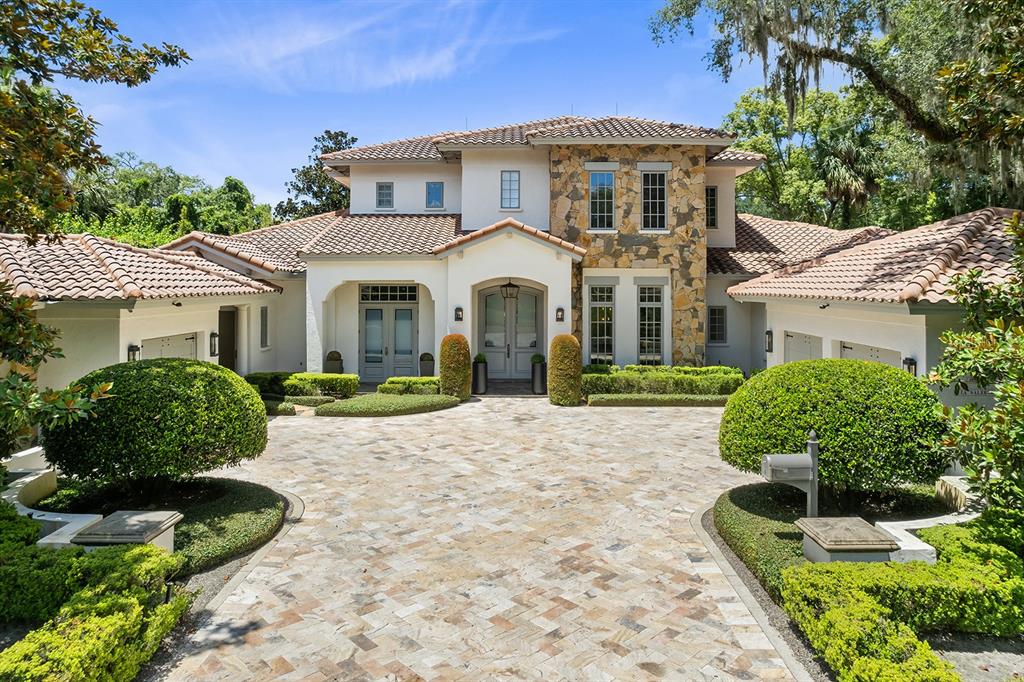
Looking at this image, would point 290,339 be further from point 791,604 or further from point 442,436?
point 791,604

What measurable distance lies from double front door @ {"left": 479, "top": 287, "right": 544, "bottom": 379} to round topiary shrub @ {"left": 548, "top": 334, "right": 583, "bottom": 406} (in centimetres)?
382

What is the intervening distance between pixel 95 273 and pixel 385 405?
6890 mm

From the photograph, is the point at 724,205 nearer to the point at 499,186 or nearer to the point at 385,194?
the point at 499,186

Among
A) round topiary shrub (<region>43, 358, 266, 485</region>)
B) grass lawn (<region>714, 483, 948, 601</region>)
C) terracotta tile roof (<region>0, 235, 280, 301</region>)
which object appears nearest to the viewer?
grass lawn (<region>714, 483, 948, 601</region>)

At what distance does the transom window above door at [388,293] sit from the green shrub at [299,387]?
428 cm

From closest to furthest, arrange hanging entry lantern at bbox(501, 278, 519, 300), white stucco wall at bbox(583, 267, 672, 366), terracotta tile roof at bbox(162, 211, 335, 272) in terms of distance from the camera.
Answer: terracotta tile roof at bbox(162, 211, 335, 272) → white stucco wall at bbox(583, 267, 672, 366) → hanging entry lantern at bbox(501, 278, 519, 300)

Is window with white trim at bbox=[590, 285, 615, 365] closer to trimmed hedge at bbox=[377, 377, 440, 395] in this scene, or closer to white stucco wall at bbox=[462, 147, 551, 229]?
white stucco wall at bbox=[462, 147, 551, 229]

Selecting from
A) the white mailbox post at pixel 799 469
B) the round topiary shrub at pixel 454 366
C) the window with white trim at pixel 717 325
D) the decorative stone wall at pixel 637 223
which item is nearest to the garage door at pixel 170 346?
the round topiary shrub at pixel 454 366

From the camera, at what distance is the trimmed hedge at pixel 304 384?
54.6 ft

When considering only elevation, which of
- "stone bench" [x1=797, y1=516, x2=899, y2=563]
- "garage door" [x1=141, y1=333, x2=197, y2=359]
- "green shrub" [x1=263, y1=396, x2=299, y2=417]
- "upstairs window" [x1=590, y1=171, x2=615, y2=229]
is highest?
"upstairs window" [x1=590, y1=171, x2=615, y2=229]

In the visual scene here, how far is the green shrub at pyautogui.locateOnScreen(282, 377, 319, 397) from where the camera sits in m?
16.6

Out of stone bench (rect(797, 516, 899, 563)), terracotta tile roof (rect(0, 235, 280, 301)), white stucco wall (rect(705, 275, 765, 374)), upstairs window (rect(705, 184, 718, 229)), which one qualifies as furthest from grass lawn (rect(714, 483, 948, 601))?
upstairs window (rect(705, 184, 718, 229))

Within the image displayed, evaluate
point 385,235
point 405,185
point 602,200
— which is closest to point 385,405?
point 385,235

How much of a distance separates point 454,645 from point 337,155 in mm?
20024
